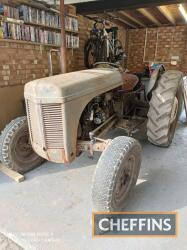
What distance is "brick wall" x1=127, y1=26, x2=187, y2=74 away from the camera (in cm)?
716

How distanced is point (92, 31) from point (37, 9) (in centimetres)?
181

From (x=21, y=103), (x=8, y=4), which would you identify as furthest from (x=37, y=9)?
(x=21, y=103)

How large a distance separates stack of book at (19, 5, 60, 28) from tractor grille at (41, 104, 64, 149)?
6.88 feet

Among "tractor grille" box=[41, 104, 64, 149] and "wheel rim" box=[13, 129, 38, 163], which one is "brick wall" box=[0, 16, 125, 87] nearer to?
"wheel rim" box=[13, 129, 38, 163]

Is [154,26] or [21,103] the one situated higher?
[154,26]

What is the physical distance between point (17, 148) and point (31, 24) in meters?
2.06

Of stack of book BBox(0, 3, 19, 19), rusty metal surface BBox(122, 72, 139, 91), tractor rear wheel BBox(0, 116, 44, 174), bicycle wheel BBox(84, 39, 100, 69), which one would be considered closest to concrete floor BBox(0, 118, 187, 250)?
tractor rear wheel BBox(0, 116, 44, 174)

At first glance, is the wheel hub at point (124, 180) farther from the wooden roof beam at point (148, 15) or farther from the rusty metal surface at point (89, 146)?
the wooden roof beam at point (148, 15)

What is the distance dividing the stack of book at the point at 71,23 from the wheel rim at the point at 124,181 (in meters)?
3.13

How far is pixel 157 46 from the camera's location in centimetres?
749

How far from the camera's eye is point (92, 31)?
4.79 metres

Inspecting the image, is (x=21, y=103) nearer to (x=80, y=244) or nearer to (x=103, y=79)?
(x=103, y=79)

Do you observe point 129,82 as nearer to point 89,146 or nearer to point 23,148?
point 89,146

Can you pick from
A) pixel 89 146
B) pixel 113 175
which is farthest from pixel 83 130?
pixel 113 175
